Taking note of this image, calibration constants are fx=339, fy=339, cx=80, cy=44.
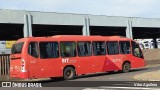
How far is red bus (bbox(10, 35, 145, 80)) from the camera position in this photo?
2050cm

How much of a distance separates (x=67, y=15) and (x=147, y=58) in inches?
515

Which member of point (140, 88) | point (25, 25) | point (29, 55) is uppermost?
point (25, 25)

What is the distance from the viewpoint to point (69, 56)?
2239cm

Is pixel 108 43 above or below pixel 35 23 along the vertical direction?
below

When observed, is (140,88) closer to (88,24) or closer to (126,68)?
(126,68)

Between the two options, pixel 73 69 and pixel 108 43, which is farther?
pixel 108 43

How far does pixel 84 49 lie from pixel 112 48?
290cm

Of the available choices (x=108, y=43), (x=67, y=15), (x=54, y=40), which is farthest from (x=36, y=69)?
(x=67, y=15)

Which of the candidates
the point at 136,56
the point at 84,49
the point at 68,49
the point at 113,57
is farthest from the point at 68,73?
the point at 136,56

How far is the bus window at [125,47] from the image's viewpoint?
1025 inches

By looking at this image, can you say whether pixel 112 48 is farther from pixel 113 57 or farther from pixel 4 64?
pixel 4 64

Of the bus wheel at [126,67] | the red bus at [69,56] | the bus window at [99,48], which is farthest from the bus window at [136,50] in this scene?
the bus window at [99,48]

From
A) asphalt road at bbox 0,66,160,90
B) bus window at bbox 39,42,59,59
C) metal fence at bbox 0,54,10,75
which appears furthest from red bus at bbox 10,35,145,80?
metal fence at bbox 0,54,10,75

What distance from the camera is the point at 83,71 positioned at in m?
23.2
